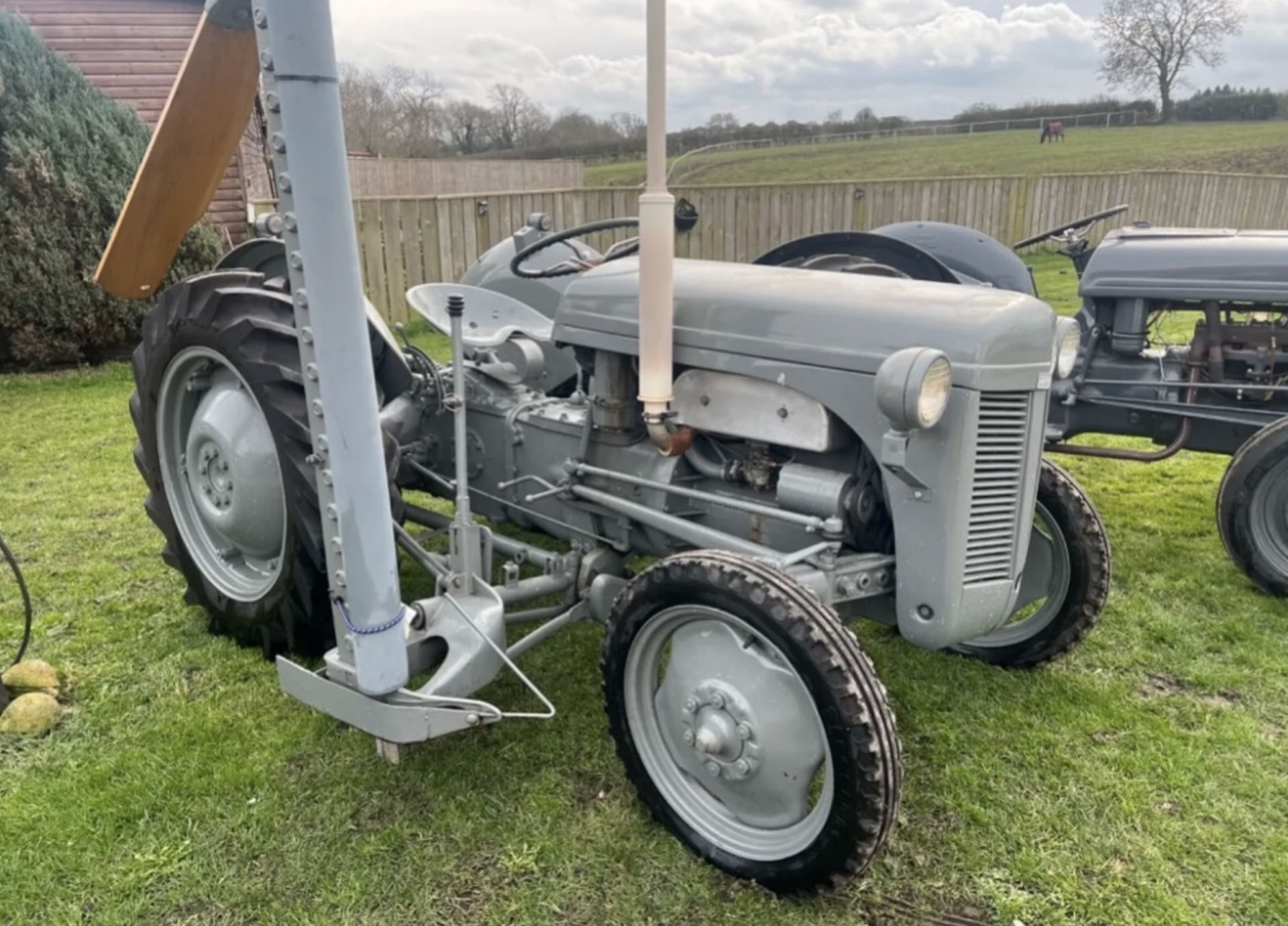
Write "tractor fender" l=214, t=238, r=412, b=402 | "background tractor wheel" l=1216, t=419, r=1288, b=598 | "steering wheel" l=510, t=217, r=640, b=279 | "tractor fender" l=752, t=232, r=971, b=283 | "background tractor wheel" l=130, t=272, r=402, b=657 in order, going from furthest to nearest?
"tractor fender" l=752, t=232, r=971, b=283
"background tractor wheel" l=1216, t=419, r=1288, b=598
"tractor fender" l=214, t=238, r=412, b=402
"steering wheel" l=510, t=217, r=640, b=279
"background tractor wheel" l=130, t=272, r=402, b=657

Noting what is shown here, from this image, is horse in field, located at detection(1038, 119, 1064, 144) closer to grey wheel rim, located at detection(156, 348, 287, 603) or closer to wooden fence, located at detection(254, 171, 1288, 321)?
wooden fence, located at detection(254, 171, 1288, 321)

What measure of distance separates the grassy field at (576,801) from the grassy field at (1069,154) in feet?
44.5

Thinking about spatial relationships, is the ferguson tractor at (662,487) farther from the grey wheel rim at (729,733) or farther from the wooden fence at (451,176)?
the wooden fence at (451,176)

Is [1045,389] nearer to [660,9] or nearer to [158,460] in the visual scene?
[660,9]

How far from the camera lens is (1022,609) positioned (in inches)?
130

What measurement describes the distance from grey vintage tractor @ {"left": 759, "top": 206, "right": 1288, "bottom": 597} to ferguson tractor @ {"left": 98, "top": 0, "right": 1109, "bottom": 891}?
118 centimetres

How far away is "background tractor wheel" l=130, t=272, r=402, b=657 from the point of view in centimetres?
253

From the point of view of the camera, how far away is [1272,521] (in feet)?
11.5

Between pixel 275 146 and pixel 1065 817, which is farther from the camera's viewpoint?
pixel 1065 817

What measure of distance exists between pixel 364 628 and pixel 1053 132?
106ft

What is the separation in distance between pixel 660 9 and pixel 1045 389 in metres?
1.22

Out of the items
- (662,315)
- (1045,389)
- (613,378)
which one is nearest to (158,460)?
(613,378)

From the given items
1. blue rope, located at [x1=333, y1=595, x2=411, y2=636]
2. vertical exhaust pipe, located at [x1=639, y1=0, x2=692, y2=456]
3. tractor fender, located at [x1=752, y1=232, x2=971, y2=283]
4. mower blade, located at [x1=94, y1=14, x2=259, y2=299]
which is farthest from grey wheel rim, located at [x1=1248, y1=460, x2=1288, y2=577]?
mower blade, located at [x1=94, y1=14, x2=259, y2=299]

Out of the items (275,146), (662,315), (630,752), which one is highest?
(275,146)
